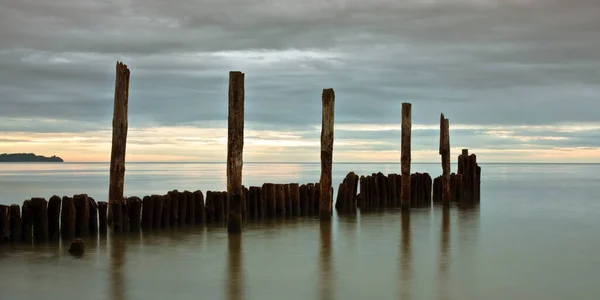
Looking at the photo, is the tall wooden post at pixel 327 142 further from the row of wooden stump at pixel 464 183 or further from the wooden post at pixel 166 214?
the row of wooden stump at pixel 464 183

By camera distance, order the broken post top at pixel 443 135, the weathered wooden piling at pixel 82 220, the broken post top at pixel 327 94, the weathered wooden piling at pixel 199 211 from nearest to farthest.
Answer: the weathered wooden piling at pixel 82 220 → the weathered wooden piling at pixel 199 211 → the broken post top at pixel 327 94 → the broken post top at pixel 443 135

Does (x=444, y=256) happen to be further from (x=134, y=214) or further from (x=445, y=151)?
(x=445, y=151)

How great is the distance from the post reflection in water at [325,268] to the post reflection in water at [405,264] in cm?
97

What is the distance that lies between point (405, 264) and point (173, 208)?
19.7 feet

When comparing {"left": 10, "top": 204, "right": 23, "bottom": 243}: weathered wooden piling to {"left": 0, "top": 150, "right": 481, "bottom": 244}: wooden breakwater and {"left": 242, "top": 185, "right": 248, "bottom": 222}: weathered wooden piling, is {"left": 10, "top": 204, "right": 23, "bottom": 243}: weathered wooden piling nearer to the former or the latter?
{"left": 0, "top": 150, "right": 481, "bottom": 244}: wooden breakwater

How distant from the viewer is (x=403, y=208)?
21.0m

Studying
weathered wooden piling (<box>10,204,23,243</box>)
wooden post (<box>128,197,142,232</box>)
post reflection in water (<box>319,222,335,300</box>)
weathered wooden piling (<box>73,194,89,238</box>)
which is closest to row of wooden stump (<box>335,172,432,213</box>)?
post reflection in water (<box>319,222,335,300</box>)

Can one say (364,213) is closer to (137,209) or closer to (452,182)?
(452,182)

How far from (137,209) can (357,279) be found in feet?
20.7

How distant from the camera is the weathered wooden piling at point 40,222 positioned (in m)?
13.7

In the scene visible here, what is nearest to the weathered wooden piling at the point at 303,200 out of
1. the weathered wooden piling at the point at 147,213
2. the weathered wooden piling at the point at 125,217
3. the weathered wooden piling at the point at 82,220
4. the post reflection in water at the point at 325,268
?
the post reflection in water at the point at 325,268

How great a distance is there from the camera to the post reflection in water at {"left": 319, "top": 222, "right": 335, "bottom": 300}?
31.9ft

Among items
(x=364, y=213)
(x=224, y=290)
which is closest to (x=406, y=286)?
(x=224, y=290)

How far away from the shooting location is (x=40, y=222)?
13.8 meters
